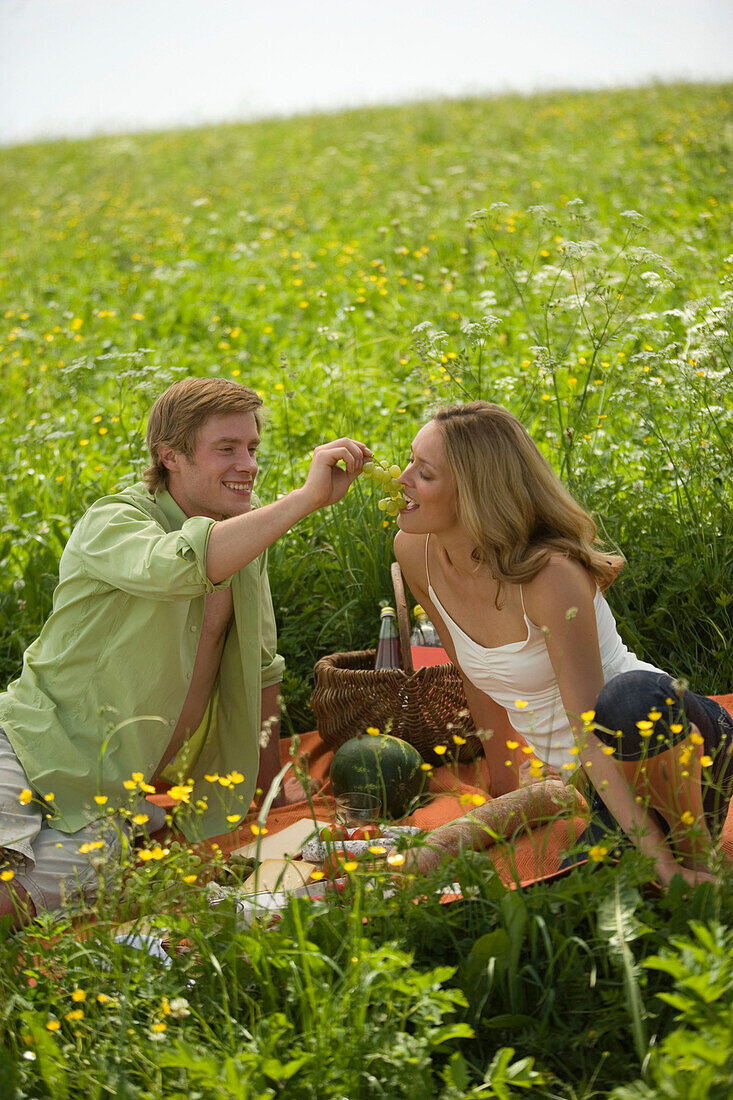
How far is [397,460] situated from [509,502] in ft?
6.20

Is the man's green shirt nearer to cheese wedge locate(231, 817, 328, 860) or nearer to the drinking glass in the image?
cheese wedge locate(231, 817, 328, 860)

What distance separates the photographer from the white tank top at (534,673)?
2945 millimetres

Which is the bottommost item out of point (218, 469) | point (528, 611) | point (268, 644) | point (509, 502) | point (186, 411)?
point (268, 644)

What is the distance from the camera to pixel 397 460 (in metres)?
4.75

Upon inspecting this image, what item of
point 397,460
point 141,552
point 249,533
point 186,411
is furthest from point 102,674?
point 397,460

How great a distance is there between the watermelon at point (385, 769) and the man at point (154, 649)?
297 millimetres

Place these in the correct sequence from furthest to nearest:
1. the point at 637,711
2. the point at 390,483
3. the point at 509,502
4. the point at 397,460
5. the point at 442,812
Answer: the point at 397,460 < the point at 442,812 < the point at 390,483 < the point at 509,502 < the point at 637,711

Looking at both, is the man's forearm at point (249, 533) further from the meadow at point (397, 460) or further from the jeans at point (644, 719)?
the jeans at point (644, 719)

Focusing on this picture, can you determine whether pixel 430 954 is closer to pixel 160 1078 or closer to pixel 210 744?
pixel 160 1078

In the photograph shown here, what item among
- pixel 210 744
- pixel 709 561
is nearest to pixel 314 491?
pixel 210 744

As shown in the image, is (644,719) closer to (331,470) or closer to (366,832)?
(366,832)

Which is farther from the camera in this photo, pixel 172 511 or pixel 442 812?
pixel 442 812

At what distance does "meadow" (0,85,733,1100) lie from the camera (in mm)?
1865

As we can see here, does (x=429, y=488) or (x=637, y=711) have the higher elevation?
(x=429, y=488)
